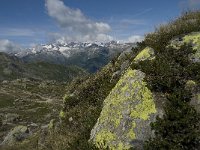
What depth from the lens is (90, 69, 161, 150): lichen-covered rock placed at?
1189 cm

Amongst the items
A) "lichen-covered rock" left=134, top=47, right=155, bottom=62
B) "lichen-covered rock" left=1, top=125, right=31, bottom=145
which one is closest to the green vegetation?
"lichen-covered rock" left=134, top=47, right=155, bottom=62

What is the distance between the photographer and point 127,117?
1256cm

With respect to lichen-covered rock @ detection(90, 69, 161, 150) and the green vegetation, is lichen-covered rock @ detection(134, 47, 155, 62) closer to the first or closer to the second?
the green vegetation

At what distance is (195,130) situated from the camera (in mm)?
10719

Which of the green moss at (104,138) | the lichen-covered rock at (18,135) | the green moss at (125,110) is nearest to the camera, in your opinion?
the green moss at (125,110)

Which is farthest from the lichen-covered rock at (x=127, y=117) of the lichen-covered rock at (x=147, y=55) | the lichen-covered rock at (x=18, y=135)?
the lichen-covered rock at (x=18, y=135)

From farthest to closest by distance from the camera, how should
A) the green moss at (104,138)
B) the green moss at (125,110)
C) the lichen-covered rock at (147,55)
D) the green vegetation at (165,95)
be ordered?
the lichen-covered rock at (147,55) < the green moss at (104,138) < the green moss at (125,110) < the green vegetation at (165,95)

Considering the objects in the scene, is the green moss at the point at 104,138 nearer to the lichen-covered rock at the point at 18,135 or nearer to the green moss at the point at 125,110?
the green moss at the point at 125,110

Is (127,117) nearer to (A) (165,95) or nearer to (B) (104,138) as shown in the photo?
(B) (104,138)

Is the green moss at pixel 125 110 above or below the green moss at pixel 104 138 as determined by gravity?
above

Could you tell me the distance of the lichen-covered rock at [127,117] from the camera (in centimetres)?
1189

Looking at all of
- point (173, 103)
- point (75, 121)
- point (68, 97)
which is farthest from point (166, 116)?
point (68, 97)

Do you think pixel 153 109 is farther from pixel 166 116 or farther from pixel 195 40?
pixel 195 40

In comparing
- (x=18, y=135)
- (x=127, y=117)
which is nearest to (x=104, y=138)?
(x=127, y=117)
